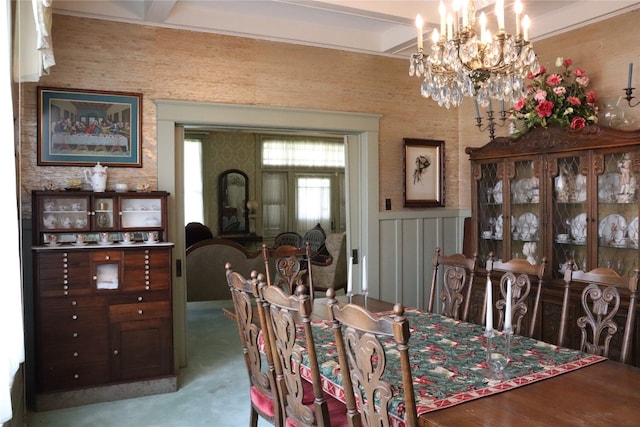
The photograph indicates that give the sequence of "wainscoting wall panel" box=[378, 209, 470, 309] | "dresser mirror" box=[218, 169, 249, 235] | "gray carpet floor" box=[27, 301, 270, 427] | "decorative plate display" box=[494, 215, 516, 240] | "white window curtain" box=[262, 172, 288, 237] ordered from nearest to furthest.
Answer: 1. "gray carpet floor" box=[27, 301, 270, 427]
2. "decorative plate display" box=[494, 215, 516, 240]
3. "wainscoting wall panel" box=[378, 209, 470, 309]
4. "dresser mirror" box=[218, 169, 249, 235]
5. "white window curtain" box=[262, 172, 288, 237]

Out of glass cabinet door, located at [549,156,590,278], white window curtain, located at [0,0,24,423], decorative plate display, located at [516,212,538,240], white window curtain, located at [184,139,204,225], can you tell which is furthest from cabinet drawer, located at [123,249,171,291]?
white window curtain, located at [184,139,204,225]

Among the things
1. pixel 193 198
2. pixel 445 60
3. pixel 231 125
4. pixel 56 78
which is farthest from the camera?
pixel 193 198

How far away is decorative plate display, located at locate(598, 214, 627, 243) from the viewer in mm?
3576

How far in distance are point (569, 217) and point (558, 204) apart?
13 cm

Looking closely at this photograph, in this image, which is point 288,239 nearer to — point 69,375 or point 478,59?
point 69,375

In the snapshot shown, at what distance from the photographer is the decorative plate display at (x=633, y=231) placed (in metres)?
3.48

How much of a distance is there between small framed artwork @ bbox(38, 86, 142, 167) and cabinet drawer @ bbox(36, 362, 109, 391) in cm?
145

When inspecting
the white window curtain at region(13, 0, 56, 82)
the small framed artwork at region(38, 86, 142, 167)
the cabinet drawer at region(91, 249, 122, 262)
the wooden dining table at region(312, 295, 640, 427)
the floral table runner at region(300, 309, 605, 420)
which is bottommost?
the wooden dining table at region(312, 295, 640, 427)

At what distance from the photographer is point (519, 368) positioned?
6.44 ft

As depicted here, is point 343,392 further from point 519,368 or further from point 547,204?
point 547,204

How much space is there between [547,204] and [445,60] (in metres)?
1.94

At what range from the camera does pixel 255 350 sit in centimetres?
240

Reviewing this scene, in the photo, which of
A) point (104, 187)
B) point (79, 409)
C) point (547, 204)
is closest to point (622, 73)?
point (547, 204)

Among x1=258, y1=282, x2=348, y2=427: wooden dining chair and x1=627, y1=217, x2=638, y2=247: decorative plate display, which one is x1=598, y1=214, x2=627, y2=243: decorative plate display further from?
x1=258, y1=282, x2=348, y2=427: wooden dining chair
